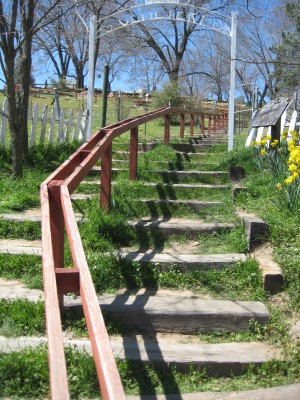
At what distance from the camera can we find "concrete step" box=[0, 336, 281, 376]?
3277mm

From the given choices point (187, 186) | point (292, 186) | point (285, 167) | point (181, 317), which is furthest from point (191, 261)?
point (187, 186)

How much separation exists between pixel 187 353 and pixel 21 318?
3.85 ft

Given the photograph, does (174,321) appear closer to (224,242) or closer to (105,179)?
(224,242)

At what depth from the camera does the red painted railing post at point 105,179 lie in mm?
5305

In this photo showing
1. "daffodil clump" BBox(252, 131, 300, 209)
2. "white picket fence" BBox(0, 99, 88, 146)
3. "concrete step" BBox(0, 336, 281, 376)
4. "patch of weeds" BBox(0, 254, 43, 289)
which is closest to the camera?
"concrete step" BBox(0, 336, 281, 376)

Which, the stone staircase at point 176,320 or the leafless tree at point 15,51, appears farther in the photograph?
the leafless tree at point 15,51

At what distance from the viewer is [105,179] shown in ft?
17.4

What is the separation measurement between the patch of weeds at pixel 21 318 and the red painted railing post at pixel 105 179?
6.07ft

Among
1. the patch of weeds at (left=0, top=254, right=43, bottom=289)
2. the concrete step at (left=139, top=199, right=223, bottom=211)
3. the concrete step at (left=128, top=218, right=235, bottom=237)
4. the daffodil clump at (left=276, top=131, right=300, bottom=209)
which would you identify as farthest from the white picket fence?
the daffodil clump at (left=276, top=131, right=300, bottom=209)

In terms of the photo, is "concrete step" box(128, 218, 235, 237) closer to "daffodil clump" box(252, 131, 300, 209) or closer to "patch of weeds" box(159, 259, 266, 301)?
"daffodil clump" box(252, 131, 300, 209)

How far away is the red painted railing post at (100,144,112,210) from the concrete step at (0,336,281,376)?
211 centimetres

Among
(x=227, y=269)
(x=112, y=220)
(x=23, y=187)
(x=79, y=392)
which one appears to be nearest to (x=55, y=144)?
(x=23, y=187)

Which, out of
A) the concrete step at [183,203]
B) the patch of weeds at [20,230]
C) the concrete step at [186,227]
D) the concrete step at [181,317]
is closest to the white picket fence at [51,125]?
the patch of weeds at [20,230]

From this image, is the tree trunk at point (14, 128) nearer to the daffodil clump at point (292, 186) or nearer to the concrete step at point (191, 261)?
the concrete step at point (191, 261)
